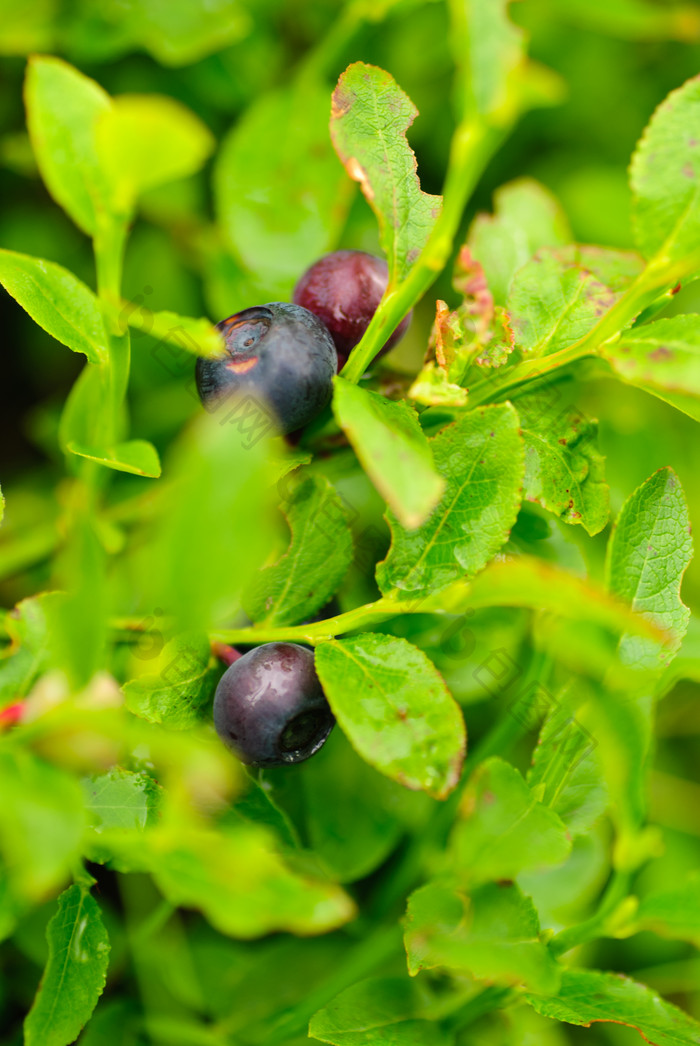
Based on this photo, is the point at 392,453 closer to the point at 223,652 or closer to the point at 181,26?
the point at 223,652

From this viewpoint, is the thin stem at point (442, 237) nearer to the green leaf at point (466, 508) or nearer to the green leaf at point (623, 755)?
the green leaf at point (466, 508)

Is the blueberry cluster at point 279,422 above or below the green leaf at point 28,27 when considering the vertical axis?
below

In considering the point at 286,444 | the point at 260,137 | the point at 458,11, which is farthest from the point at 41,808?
the point at 260,137

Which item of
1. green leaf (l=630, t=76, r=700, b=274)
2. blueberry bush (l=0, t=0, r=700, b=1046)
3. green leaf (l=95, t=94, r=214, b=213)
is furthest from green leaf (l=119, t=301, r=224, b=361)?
green leaf (l=630, t=76, r=700, b=274)

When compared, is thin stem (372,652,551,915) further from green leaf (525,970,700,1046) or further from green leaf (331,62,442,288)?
green leaf (331,62,442,288)

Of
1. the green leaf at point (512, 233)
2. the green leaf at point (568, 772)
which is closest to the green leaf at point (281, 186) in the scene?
the green leaf at point (512, 233)

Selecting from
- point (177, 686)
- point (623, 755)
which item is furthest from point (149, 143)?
point (623, 755)

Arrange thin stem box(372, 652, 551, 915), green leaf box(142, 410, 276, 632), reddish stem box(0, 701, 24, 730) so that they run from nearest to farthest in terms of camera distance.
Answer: green leaf box(142, 410, 276, 632) → reddish stem box(0, 701, 24, 730) → thin stem box(372, 652, 551, 915)
